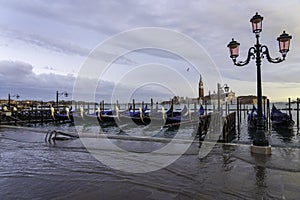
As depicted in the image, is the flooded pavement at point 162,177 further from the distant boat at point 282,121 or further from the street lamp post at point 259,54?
the distant boat at point 282,121

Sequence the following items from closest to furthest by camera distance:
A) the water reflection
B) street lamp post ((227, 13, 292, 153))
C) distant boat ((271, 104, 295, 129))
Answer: the water reflection < street lamp post ((227, 13, 292, 153)) < distant boat ((271, 104, 295, 129))

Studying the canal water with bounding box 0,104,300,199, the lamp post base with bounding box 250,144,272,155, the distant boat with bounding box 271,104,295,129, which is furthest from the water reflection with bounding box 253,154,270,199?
the distant boat with bounding box 271,104,295,129

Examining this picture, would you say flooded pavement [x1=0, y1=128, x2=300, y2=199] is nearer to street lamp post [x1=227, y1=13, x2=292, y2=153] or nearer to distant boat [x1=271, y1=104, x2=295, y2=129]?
street lamp post [x1=227, y1=13, x2=292, y2=153]

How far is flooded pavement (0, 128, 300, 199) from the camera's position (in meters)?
3.79

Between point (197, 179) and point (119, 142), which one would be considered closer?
point (197, 179)

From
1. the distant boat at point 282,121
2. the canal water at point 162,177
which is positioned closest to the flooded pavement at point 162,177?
the canal water at point 162,177

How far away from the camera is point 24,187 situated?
165 inches

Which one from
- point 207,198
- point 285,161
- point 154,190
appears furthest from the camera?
point 285,161

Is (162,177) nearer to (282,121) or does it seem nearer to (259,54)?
(259,54)

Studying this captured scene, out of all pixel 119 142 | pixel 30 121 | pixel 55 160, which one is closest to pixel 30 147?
pixel 55 160

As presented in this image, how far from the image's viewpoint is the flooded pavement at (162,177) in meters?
3.79

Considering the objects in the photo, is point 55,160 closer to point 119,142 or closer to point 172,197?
point 119,142

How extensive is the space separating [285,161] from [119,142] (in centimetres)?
532

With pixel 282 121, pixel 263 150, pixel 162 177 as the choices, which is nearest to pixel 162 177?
pixel 162 177
